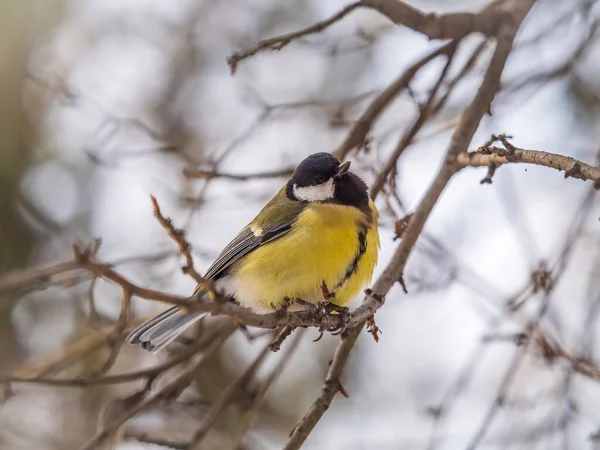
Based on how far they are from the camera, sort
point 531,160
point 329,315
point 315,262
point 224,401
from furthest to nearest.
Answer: point 224,401 < point 315,262 < point 329,315 < point 531,160

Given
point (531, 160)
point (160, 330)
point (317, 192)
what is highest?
point (317, 192)

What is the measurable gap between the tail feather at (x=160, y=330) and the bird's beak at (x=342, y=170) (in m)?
1.01

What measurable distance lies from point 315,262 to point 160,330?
864 mm

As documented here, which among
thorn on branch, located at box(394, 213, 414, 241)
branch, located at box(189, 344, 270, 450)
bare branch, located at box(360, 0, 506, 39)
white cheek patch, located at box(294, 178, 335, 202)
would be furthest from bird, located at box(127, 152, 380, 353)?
bare branch, located at box(360, 0, 506, 39)

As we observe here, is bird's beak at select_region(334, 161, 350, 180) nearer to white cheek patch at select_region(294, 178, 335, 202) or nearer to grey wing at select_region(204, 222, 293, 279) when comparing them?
white cheek patch at select_region(294, 178, 335, 202)

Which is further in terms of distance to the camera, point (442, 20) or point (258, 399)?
point (258, 399)

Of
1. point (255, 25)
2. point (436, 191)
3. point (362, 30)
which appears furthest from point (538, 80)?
point (255, 25)

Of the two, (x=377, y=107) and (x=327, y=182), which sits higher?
(x=377, y=107)

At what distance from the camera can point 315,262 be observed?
339 cm

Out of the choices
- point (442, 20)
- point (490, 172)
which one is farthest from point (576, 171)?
point (442, 20)

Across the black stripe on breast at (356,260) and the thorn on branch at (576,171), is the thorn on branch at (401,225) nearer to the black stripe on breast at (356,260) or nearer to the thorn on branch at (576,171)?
the black stripe on breast at (356,260)

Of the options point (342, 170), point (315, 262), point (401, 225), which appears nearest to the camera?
point (315, 262)

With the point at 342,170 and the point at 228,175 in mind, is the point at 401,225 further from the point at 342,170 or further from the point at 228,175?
the point at 228,175

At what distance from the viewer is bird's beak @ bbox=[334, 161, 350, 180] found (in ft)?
12.6
